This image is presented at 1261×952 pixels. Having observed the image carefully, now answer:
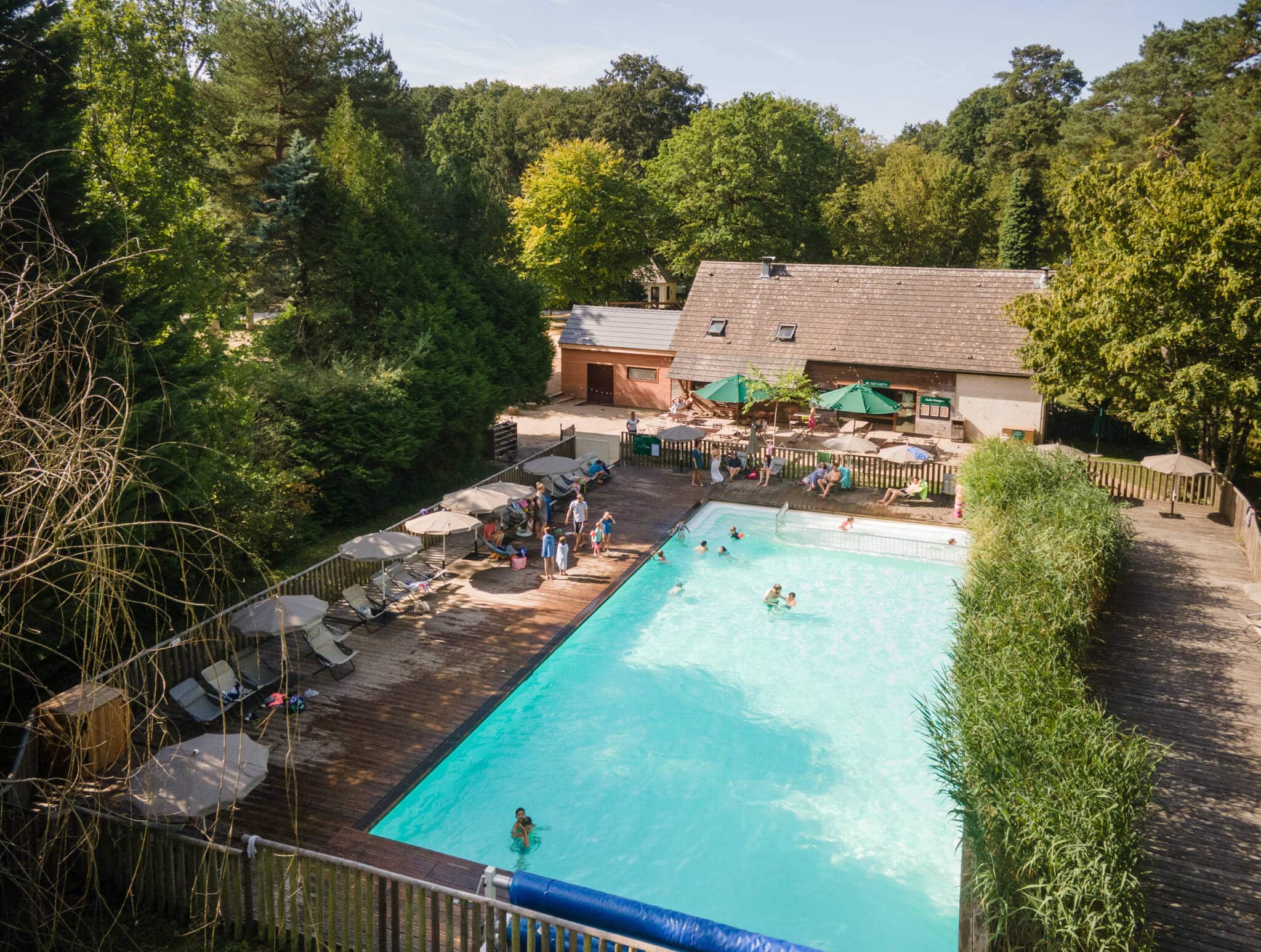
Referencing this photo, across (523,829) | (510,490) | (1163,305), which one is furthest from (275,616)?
(1163,305)

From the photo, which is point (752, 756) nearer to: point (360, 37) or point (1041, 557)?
point (1041, 557)

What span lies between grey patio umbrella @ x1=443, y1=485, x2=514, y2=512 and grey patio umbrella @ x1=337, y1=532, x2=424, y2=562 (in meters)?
2.41

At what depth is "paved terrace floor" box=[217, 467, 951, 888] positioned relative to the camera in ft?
31.5

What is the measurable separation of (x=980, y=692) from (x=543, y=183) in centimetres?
3847

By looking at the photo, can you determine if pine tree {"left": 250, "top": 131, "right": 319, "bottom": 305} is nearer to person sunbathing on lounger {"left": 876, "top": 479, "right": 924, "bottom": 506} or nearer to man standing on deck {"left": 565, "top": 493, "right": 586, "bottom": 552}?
man standing on deck {"left": 565, "top": 493, "right": 586, "bottom": 552}

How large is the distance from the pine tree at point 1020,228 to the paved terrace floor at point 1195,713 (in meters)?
27.8

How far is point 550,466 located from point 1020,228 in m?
33.4

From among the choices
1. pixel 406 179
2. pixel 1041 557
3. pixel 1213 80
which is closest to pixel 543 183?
pixel 406 179

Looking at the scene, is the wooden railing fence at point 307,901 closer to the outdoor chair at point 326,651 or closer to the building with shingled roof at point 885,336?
the outdoor chair at point 326,651

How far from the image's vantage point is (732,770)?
12.2 metres

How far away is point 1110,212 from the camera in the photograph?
70.1 ft

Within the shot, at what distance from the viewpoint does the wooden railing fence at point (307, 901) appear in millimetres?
7480

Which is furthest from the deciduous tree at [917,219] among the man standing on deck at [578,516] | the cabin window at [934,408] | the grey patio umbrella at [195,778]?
the grey patio umbrella at [195,778]

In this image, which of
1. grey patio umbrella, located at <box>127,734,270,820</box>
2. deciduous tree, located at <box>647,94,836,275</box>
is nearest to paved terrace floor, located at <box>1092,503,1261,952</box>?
grey patio umbrella, located at <box>127,734,270,820</box>
